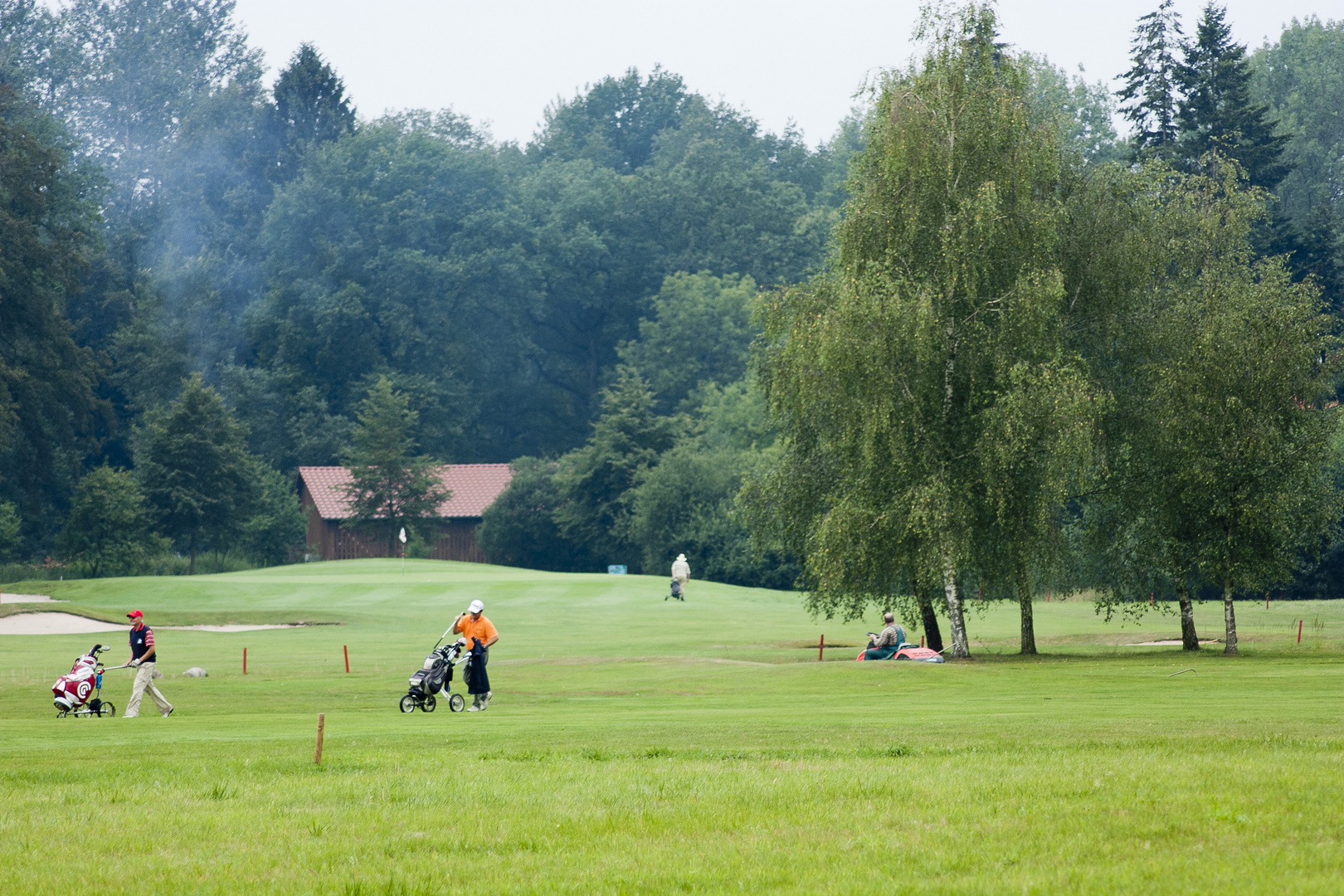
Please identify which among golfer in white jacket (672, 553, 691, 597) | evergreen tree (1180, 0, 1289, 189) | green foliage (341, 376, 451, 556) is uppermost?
evergreen tree (1180, 0, 1289, 189)

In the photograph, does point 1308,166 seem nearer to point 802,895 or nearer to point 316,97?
point 316,97

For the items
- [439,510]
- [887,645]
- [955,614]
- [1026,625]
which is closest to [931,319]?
[955,614]

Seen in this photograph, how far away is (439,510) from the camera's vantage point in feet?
282

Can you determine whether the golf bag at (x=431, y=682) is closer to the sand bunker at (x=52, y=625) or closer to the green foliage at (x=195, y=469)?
the sand bunker at (x=52, y=625)

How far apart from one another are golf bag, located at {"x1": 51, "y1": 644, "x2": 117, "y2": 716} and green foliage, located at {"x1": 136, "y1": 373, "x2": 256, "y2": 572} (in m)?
49.4

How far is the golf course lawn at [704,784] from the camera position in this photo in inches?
360

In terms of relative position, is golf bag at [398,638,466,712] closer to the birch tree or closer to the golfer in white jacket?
the birch tree

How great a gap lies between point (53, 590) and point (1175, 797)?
172 feet

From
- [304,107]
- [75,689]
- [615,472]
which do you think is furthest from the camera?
[304,107]

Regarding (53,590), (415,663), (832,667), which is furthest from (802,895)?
(53,590)

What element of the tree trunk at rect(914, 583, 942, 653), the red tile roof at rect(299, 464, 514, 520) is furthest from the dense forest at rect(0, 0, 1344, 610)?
the tree trunk at rect(914, 583, 942, 653)

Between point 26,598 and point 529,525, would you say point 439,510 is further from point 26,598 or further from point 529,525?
point 26,598

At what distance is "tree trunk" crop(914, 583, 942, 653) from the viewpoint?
33.1m

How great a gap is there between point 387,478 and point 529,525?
8974mm
